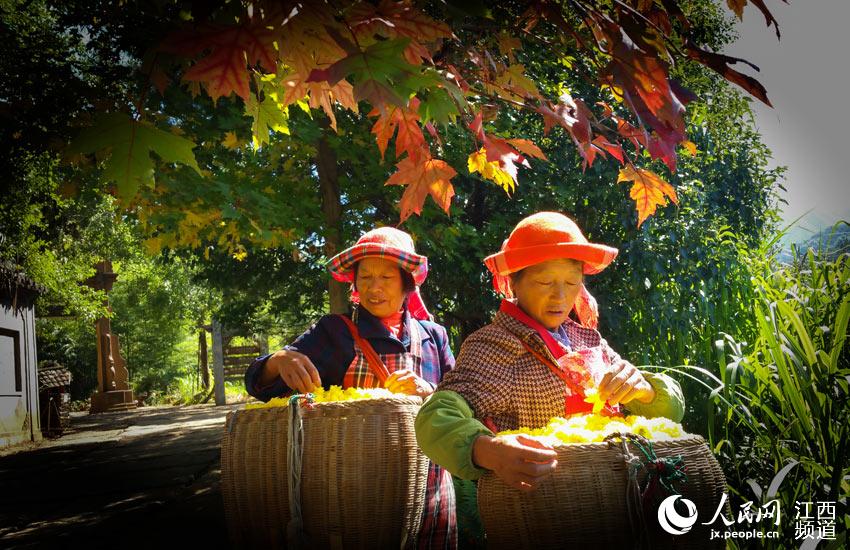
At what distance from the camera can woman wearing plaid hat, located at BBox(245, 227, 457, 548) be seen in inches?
105

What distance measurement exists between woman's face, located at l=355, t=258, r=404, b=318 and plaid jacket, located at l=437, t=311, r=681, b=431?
0.91 meters

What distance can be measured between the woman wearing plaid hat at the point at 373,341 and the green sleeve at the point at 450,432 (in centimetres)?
80

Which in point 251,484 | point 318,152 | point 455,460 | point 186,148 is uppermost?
point 318,152

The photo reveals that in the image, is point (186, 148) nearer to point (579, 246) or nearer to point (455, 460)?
point (455, 460)

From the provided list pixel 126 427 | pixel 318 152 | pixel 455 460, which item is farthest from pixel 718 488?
pixel 126 427

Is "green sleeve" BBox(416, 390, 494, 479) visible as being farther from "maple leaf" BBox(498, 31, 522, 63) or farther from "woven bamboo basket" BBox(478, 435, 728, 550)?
"maple leaf" BBox(498, 31, 522, 63)

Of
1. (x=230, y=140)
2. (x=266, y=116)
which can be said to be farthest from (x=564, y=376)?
(x=230, y=140)

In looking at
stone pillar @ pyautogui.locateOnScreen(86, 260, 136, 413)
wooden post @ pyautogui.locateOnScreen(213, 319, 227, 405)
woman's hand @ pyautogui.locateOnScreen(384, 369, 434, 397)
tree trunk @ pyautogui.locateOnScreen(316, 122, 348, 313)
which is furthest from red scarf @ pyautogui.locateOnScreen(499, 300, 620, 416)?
stone pillar @ pyautogui.locateOnScreen(86, 260, 136, 413)

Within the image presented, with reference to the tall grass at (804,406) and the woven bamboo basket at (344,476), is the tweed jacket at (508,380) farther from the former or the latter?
the tall grass at (804,406)

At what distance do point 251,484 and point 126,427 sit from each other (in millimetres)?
11768

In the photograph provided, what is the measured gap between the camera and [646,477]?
1.48 meters

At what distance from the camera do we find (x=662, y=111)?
1.49 metres

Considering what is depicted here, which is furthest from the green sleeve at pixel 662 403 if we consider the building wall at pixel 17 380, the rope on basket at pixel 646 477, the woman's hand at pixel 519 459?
the building wall at pixel 17 380

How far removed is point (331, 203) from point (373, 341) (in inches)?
178
